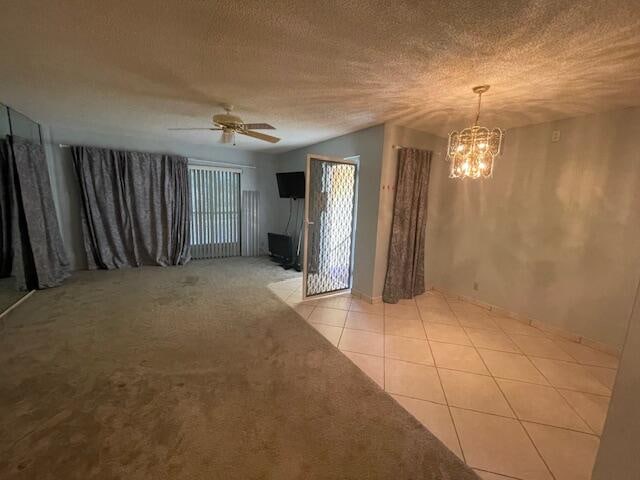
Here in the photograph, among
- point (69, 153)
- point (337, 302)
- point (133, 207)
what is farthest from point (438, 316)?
point (69, 153)

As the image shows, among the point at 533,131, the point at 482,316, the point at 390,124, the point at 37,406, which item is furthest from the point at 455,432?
the point at 533,131

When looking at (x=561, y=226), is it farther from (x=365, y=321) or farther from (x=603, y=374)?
(x=365, y=321)

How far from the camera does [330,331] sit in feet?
8.66

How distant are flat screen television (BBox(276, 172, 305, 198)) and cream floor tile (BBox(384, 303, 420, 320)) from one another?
246 cm

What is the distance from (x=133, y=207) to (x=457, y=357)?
17.2 feet

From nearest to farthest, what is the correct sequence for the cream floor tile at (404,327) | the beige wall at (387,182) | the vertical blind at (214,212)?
the cream floor tile at (404,327)
the beige wall at (387,182)
the vertical blind at (214,212)

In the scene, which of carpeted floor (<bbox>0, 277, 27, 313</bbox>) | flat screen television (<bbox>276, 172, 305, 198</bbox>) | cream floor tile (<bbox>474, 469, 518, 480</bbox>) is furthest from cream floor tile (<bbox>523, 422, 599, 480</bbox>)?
carpeted floor (<bbox>0, 277, 27, 313</bbox>)

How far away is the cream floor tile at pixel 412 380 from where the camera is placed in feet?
5.96

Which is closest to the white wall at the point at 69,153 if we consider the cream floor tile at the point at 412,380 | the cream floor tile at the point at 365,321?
the cream floor tile at the point at 365,321

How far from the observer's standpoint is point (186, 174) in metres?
4.81

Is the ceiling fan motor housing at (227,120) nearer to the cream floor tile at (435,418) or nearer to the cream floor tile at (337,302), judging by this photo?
the cream floor tile at (337,302)

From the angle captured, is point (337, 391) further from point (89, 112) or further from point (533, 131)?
point (89, 112)

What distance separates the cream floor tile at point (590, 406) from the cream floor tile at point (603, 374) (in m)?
0.27

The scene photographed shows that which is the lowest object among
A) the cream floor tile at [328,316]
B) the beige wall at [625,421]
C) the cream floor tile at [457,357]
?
the cream floor tile at [328,316]
